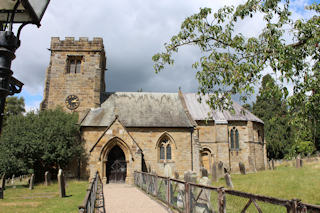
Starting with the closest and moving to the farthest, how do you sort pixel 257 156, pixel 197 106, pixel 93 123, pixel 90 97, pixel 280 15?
pixel 280 15 < pixel 93 123 < pixel 90 97 < pixel 257 156 < pixel 197 106

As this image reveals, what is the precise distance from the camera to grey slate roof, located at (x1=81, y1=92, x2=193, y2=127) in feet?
77.7

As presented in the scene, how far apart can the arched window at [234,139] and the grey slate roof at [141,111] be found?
6.14 m

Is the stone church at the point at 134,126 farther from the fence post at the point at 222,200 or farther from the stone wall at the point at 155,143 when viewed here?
the fence post at the point at 222,200

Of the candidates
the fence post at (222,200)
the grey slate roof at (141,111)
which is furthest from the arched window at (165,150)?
the fence post at (222,200)

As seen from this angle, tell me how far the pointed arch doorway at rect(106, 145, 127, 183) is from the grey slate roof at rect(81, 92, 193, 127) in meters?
2.72

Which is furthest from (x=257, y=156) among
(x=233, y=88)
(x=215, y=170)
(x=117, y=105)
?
(x=233, y=88)

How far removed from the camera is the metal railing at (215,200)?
3.86m

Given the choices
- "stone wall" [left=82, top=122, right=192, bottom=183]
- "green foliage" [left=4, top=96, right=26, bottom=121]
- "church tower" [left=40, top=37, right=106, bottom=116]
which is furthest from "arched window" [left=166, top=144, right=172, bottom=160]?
"green foliage" [left=4, top=96, right=26, bottom=121]

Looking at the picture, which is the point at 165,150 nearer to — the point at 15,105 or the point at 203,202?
the point at 203,202

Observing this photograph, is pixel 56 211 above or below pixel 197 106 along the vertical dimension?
below

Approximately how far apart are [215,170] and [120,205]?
421 inches

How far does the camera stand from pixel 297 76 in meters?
6.95

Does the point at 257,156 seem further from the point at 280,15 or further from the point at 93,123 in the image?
the point at 280,15

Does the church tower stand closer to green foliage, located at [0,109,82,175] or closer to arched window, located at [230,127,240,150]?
green foliage, located at [0,109,82,175]
